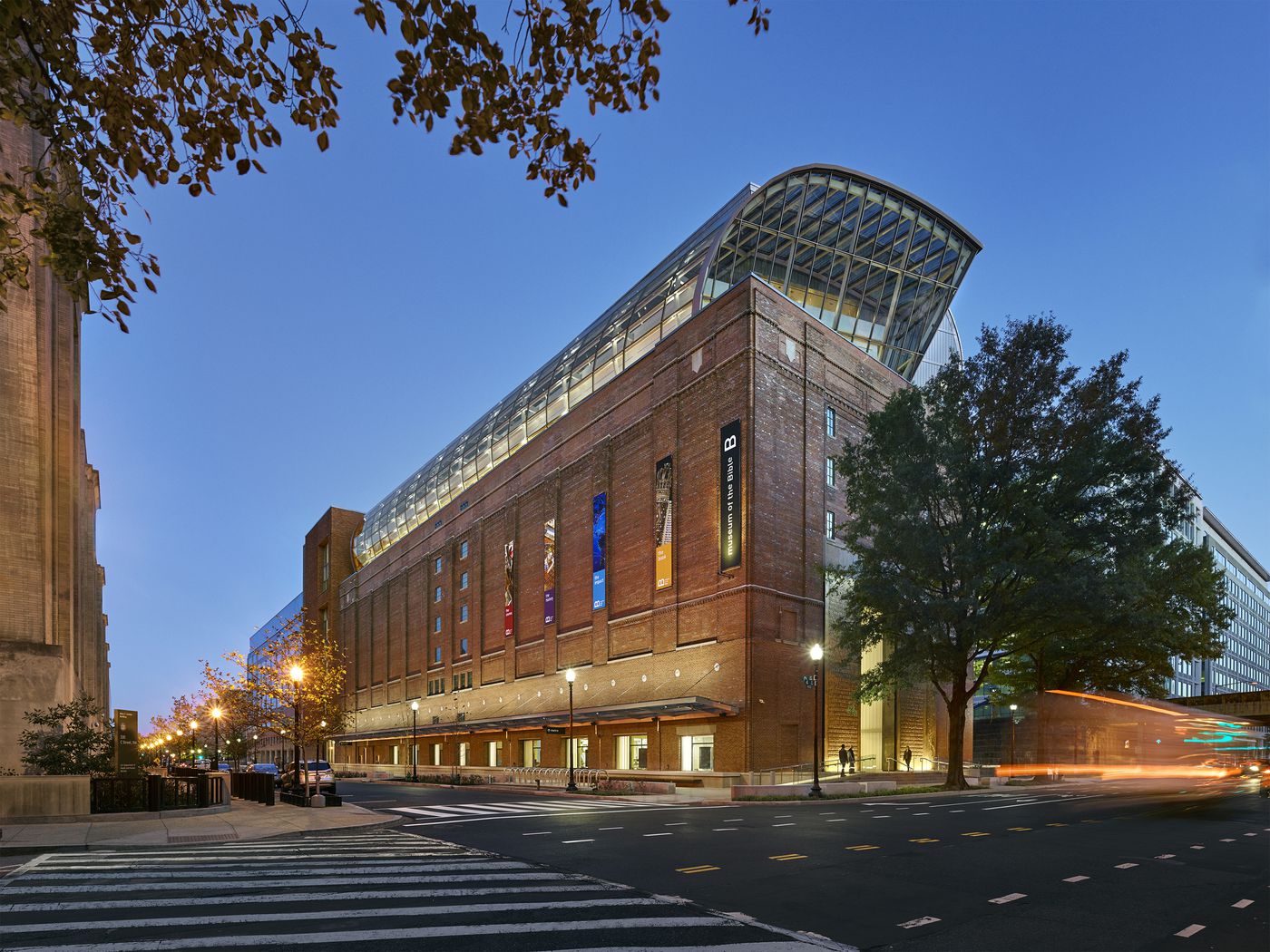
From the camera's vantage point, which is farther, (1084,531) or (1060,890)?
(1084,531)

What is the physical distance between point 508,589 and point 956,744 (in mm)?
33175

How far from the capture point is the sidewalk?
1698 centimetres

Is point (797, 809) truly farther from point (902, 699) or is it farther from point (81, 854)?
point (902, 699)

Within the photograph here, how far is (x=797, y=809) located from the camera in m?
27.2

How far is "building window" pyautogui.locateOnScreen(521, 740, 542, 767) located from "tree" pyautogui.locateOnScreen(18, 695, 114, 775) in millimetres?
32293

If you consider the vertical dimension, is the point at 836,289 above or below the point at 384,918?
above

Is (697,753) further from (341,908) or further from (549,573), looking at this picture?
(341,908)

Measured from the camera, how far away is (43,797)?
68.8ft

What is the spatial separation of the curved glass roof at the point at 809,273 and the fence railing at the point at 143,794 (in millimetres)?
32456

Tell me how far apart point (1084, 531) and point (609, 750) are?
26048 mm

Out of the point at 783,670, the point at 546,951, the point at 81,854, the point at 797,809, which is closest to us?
the point at 546,951

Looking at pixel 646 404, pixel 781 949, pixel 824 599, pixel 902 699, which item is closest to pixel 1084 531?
pixel 824 599

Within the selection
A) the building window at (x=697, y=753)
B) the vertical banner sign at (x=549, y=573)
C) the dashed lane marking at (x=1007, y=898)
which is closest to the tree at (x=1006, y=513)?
the building window at (x=697, y=753)

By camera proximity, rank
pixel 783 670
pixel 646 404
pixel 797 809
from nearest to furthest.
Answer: pixel 797 809, pixel 783 670, pixel 646 404
